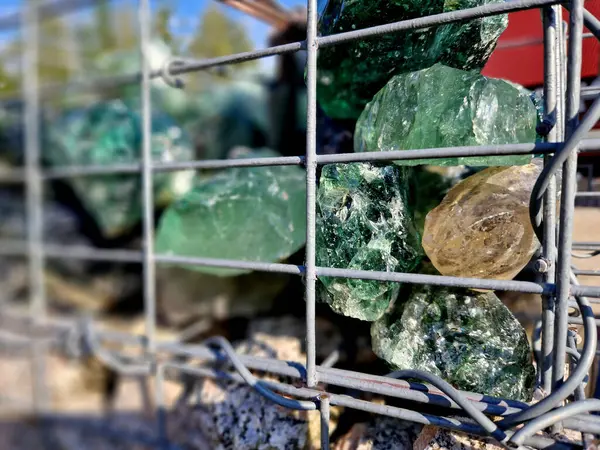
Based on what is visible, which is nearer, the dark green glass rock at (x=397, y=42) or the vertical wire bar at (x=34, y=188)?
the dark green glass rock at (x=397, y=42)

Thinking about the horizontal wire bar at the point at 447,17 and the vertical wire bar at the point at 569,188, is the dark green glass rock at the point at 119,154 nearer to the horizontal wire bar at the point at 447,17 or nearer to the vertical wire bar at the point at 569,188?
the horizontal wire bar at the point at 447,17

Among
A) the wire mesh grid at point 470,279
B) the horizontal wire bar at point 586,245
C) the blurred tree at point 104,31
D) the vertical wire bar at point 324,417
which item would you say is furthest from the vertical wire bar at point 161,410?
the blurred tree at point 104,31

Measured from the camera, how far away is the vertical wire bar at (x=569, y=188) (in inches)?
12.9

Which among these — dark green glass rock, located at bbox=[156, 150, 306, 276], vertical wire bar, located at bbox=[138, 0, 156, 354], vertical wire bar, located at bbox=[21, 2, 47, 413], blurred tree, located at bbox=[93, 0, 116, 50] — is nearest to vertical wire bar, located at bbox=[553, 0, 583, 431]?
dark green glass rock, located at bbox=[156, 150, 306, 276]

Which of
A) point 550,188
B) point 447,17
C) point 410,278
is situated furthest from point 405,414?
point 447,17

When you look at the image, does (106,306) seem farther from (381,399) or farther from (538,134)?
(538,134)

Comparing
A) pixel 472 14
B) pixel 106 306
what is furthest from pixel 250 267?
pixel 106 306

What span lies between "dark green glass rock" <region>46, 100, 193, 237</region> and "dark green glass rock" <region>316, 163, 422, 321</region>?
421mm

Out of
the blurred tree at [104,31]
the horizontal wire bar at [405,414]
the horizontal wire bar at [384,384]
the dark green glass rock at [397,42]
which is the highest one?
the blurred tree at [104,31]

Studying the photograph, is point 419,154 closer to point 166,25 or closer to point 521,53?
point 521,53

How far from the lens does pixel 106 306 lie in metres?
0.97

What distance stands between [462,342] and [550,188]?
17 centimetres

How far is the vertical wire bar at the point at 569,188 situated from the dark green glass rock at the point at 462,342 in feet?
0.24

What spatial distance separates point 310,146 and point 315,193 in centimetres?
5
